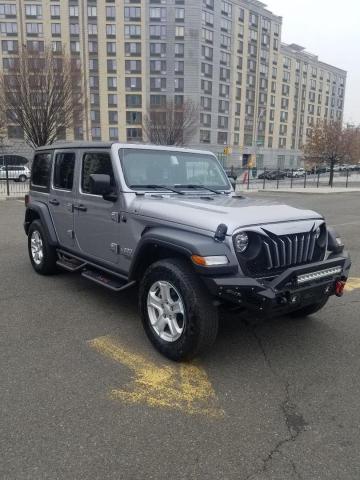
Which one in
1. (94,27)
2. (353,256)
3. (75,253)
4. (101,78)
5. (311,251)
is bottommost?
(353,256)

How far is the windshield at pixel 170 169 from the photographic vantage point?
4.39 metres

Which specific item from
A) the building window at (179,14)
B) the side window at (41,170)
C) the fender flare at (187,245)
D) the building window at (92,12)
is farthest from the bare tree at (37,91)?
the building window at (179,14)

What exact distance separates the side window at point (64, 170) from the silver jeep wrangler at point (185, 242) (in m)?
0.03

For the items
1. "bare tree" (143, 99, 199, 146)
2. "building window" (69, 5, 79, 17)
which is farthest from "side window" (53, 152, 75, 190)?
"building window" (69, 5, 79, 17)

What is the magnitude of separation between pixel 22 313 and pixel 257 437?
307 cm

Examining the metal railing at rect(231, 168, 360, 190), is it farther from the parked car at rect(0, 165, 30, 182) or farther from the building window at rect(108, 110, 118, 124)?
the building window at rect(108, 110, 118, 124)

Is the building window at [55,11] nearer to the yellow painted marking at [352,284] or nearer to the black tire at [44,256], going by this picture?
the black tire at [44,256]

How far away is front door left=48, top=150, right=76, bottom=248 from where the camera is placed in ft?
16.9

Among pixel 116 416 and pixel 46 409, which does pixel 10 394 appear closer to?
pixel 46 409

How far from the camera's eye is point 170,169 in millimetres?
4695

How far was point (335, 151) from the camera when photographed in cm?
3962

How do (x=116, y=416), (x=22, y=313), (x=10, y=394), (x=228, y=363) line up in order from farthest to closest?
(x=22, y=313)
(x=228, y=363)
(x=10, y=394)
(x=116, y=416)

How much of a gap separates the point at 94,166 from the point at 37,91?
24.5 m

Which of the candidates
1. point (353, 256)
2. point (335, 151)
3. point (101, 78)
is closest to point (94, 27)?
point (101, 78)
